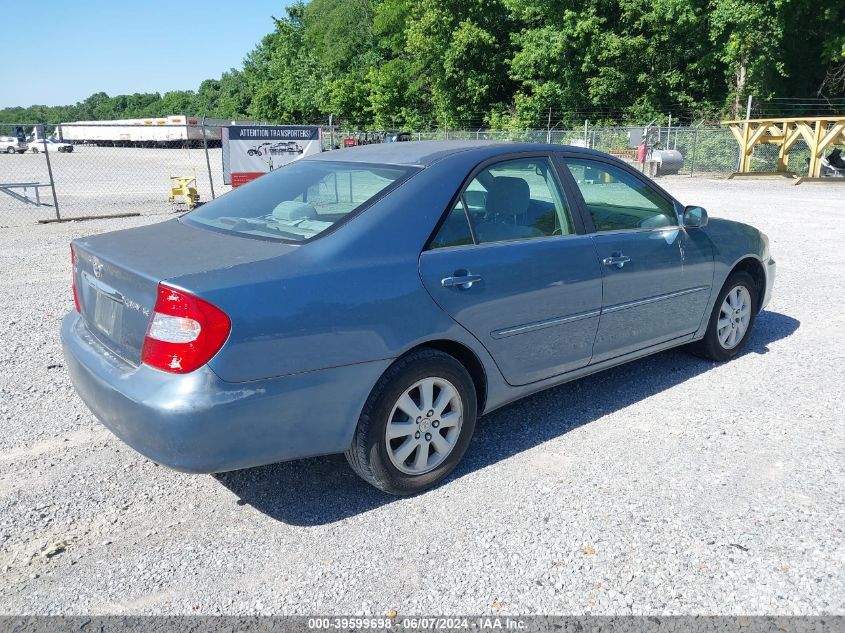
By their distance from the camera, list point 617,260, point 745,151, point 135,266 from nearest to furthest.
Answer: point 135,266 → point 617,260 → point 745,151

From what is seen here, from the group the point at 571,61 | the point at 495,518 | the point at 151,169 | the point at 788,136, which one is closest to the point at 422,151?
the point at 495,518

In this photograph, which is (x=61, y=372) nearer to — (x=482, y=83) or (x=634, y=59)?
(x=634, y=59)

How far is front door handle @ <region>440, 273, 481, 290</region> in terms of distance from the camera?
3.25 m

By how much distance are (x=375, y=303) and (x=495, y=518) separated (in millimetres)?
1130

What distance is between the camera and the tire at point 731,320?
5012mm

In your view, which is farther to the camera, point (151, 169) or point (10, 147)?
point (10, 147)

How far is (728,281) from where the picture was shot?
5.02 meters

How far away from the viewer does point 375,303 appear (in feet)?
9.78

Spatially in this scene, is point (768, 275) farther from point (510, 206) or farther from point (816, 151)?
point (816, 151)

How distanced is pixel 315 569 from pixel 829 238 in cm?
1111

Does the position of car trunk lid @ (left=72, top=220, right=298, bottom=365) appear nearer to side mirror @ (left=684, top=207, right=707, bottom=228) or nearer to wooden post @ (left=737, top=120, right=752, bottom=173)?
side mirror @ (left=684, top=207, right=707, bottom=228)

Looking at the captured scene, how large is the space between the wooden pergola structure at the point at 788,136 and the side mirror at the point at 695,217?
67.4 feet

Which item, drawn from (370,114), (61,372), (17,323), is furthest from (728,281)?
(370,114)

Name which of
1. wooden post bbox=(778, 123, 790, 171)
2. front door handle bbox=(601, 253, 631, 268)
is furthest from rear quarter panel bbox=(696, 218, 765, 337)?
wooden post bbox=(778, 123, 790, 171)
